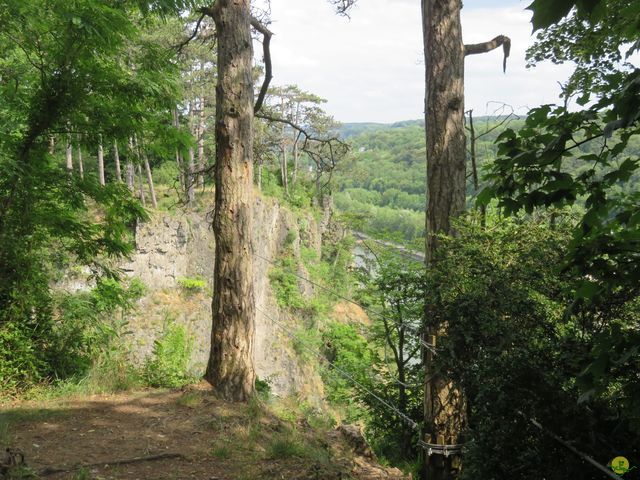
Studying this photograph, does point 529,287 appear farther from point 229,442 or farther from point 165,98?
point 165,98

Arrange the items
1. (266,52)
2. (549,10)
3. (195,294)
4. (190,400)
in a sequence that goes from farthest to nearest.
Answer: (195,294) < (266,52) < (190,400) < (549,10)

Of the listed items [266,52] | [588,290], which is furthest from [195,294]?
[588,290]

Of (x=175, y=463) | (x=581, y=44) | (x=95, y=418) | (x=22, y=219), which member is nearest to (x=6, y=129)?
(x=22, y=219)

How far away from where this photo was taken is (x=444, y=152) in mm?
5676

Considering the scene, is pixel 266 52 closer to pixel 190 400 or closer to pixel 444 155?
pixel 444 155

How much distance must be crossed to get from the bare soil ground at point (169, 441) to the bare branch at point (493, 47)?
14.8 feet

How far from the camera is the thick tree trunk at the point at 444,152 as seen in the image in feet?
18.4

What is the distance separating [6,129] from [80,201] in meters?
1.19

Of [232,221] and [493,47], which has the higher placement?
[493,47]

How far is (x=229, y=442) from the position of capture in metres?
4.95

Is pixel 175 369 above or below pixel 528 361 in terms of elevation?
below

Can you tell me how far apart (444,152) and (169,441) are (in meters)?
3.93

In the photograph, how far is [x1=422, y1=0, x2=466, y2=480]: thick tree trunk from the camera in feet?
18.4

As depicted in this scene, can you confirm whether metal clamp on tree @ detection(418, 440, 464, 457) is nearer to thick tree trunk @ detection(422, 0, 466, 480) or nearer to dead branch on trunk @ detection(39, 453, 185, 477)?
thick tree trunk @ detection(422, 0, 466, 480)
